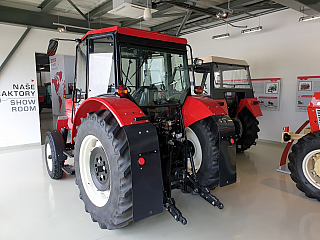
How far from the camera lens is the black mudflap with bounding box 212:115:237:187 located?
2344 millimetres

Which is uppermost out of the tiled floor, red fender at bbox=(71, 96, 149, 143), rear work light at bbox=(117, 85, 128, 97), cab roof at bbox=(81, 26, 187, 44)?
cab roof at bbox=(81, 26, 187, 44)

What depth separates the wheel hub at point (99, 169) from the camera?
6.99 feet

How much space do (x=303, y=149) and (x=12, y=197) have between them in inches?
139

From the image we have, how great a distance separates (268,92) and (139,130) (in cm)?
477

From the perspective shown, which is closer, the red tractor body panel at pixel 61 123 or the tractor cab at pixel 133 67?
the tractor cab at pixel 133 67

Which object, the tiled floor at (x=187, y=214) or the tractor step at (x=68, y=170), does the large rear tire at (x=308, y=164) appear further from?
the tractor step at (x=68, y=170)

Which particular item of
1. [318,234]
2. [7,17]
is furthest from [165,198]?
[7,17]

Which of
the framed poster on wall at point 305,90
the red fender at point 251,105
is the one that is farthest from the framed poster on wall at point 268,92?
the red fender at point 251,105

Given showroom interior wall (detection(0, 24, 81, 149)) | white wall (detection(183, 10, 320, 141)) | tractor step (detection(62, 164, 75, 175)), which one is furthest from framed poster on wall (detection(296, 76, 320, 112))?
showroom interior wall (detection(0, 24, 81, 149))

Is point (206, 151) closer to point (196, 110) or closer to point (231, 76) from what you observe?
point (196, 110)

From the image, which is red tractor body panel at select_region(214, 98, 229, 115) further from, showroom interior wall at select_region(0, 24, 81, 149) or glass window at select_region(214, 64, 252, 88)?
showroom interior wall at select_region(0, 24, 81, 149)

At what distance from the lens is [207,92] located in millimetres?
4738

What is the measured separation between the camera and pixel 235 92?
15.7 feet

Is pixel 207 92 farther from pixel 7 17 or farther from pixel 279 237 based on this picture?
pixel 7 17
